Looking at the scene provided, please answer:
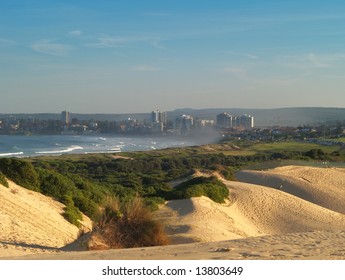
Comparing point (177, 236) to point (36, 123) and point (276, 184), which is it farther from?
point (36, 123)

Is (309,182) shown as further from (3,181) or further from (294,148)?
(294,148)

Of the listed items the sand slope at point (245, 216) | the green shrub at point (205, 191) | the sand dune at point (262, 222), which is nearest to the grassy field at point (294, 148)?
the sand dune at point (262, 222)

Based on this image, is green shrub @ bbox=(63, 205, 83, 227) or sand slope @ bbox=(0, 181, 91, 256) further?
green shrub @ bbox=(63, 205, 83, 227)

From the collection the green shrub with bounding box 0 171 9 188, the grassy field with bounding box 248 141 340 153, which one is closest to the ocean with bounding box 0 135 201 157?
the grassy field with bounding box 248 141 340 153

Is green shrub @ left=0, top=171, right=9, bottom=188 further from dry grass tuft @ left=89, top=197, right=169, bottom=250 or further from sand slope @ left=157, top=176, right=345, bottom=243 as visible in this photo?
dry grass tuft @ left=89, top=197, right=169, bottom=250

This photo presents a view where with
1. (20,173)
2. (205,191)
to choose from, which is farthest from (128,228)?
(205,191)

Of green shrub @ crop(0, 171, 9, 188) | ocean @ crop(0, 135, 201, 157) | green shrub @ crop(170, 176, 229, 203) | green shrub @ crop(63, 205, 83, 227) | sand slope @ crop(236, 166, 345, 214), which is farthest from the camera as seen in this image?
ocean @ crop(0, 135, 201, 157)

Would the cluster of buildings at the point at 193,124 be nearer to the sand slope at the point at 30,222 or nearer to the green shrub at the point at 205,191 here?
the green shrub at the point at 205,191
